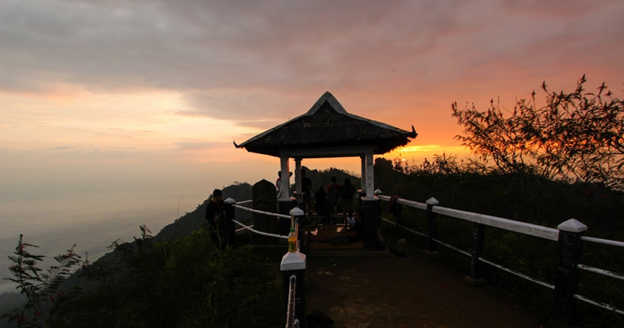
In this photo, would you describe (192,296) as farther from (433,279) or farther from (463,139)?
(463,139)

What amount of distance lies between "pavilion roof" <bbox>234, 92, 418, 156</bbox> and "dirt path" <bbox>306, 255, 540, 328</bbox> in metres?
2.87

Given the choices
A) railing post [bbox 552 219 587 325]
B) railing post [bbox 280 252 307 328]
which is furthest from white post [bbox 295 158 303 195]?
railing post [bbox 552 219 587 325]

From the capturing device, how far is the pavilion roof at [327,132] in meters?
7.21

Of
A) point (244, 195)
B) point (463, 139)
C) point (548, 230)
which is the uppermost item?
point (463, 139)

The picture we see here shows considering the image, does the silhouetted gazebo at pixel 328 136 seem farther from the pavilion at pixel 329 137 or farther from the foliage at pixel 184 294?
the foliage at pixel 184 294

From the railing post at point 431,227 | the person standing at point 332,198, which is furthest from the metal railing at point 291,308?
the person standing at point 332,198

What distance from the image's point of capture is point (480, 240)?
204 inches

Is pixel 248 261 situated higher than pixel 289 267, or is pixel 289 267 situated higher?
pixel 289 267

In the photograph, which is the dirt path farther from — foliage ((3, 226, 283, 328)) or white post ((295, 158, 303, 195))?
white post ((295, 158, 303, 195))

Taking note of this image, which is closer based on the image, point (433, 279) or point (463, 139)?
point (433, 279)

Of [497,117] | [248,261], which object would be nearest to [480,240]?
[248,261]

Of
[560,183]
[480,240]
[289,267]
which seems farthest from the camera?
[560,183]

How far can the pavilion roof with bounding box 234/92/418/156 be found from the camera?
7211 millimetres

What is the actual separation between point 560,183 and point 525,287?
7.12 meters
